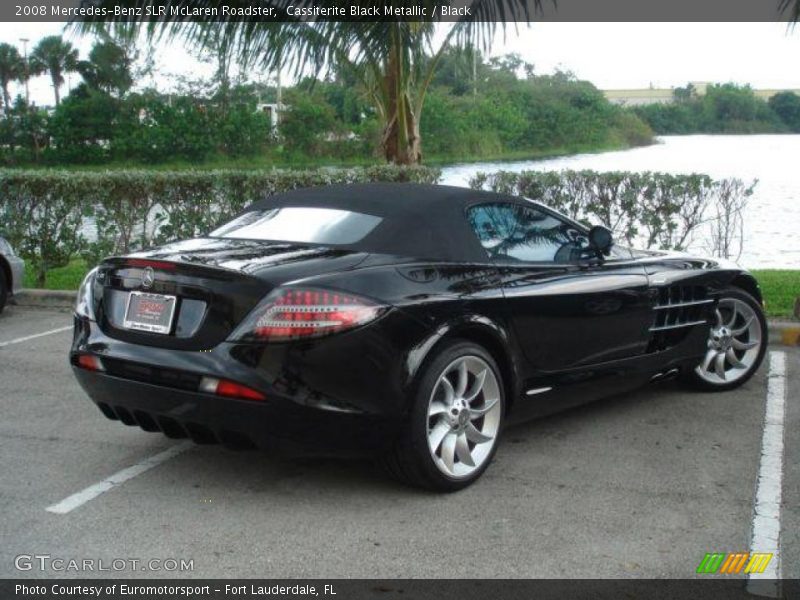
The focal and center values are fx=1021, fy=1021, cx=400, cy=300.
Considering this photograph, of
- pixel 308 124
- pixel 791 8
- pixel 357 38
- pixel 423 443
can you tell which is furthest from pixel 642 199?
pixel 308 124

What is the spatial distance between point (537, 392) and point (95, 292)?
2307 millimetres

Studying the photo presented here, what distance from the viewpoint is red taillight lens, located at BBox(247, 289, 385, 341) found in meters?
4.40

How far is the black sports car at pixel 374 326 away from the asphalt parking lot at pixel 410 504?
0.94 feet

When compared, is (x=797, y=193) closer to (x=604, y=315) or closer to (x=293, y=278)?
(x=604, y=315)

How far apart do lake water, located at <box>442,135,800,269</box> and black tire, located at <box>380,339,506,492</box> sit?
20.2ft

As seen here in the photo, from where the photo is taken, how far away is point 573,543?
420 cm

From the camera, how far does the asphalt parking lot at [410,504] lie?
404 centimetres

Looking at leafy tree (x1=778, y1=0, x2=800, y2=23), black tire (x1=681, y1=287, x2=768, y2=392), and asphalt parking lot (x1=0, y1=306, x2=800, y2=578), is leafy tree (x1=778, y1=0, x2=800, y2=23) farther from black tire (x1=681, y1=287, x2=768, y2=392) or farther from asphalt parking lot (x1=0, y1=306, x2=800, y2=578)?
asphalt parking lot (x1=0, y1=306, x2=800, y2=578)

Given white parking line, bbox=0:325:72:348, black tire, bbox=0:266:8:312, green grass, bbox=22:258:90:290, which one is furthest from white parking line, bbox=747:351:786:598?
green grass, bbox=22:258:90:290

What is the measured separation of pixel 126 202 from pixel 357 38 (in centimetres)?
322

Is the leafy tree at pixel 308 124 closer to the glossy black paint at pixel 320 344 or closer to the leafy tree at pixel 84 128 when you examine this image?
the leafy tree at pixel 84 128

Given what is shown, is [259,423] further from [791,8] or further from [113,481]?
[791,8]

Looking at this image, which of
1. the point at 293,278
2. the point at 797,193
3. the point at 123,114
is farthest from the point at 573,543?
the point at 123,114

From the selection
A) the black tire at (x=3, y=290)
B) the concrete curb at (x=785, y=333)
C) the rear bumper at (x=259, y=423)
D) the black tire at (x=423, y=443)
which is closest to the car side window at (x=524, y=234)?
the black tire at (x=423, y=443)
